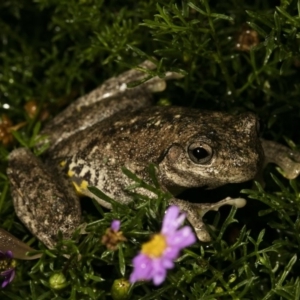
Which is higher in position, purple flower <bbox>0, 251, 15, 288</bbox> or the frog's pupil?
the frog's pupil

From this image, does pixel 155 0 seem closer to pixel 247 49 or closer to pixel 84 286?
pixel 247 49

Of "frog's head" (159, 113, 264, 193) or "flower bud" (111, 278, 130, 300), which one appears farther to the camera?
"frog's head" (159, 113, 264, 193)

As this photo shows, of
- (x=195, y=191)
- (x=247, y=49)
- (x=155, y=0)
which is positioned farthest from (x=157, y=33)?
(x=195, y=191)

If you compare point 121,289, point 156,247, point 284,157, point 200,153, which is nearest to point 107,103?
point 200,153

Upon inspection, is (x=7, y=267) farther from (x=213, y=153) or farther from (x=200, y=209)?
(x=213, y=153)

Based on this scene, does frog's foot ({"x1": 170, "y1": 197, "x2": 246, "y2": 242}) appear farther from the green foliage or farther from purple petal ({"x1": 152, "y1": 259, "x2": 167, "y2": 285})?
purple petal ({"x1": 152, "y1": 259, "x2": 167, "y2": 285})

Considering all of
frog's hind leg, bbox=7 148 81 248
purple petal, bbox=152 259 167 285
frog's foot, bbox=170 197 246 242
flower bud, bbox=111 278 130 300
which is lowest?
flower bud, bbox=111 278 130 300

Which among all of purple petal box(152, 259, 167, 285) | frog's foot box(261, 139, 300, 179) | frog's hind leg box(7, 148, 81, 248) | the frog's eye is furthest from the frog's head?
purple petal box(152, 259, 167, 285)
